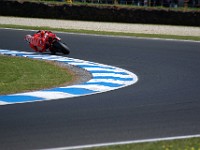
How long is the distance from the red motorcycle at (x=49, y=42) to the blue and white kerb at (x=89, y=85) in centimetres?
110

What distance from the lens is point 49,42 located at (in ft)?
59.5

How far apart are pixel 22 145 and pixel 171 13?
A: 2311 cm

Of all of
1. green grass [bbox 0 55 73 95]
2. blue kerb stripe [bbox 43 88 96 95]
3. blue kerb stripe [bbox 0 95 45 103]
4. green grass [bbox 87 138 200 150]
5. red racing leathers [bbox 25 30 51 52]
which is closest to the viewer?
green grass [bbox 87 138 200 150]

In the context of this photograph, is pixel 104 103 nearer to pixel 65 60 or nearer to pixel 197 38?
pixel 65 60

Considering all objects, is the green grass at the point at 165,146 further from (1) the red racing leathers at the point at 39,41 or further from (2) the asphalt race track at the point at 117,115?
(1) the red racing leathers at the point at 39,41

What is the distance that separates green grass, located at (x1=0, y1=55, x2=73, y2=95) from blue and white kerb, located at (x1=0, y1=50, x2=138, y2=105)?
19.7 inches

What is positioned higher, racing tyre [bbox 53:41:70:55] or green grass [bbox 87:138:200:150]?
green grass [bbox 87:138:200:150]

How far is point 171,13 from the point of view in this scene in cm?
2962

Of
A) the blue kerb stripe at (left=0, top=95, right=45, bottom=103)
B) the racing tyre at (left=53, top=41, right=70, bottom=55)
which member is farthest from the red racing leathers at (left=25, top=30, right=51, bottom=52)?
the blue kerb stripe at (left=0, top=95, right=45, bottom=103)

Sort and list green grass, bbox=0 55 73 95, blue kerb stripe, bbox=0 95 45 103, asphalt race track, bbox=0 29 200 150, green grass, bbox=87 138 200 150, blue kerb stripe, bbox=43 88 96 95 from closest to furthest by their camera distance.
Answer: green grass, bbox=87 138 200 150
asphalt race track, bbox=0 29 200 150
blue kerb stripe, bbox=0 95 45 103
blue kerb stripe, bbox=43 88 96 95
green grass, bbox=0 55 73 95

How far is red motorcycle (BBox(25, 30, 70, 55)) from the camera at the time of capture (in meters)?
18.0

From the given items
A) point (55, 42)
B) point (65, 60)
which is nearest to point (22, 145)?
point (65, 60)

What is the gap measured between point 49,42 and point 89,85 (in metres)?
6.30

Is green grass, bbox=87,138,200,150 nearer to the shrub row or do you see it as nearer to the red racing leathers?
the red racing leathers
